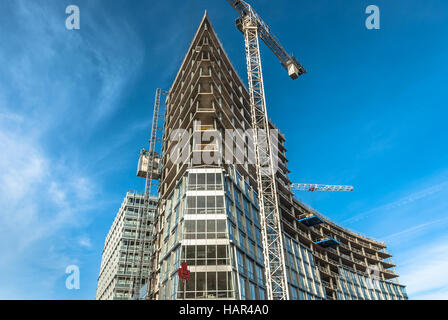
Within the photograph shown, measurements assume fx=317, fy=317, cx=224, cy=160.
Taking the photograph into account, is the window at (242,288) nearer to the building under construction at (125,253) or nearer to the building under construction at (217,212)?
the building under construction at (217,212)

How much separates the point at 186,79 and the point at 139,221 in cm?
4778

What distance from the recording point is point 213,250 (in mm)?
42750

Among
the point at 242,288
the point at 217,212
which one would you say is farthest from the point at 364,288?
the point at 217,212

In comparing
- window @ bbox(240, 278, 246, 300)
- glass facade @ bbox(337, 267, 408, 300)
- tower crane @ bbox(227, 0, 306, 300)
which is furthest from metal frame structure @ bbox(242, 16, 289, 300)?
glass facade @ bbox(337, 267, 408, 300)

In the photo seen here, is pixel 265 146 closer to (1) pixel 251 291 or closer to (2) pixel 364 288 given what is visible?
(1) pixel 251 291

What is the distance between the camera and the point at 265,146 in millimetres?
61719

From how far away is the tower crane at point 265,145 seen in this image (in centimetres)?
5016

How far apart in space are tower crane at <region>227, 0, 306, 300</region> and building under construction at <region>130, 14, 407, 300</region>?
111cm

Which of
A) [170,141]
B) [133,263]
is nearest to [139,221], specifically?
[133,263]

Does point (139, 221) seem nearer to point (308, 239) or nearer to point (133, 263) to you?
point (133, 263)

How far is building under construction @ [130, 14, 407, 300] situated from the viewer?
42594mm

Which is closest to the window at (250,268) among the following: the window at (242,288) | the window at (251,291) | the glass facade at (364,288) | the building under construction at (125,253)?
the window at (251,291)

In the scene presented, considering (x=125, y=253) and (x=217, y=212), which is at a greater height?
(x=125, y=253)

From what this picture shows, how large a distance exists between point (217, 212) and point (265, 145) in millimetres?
20519
